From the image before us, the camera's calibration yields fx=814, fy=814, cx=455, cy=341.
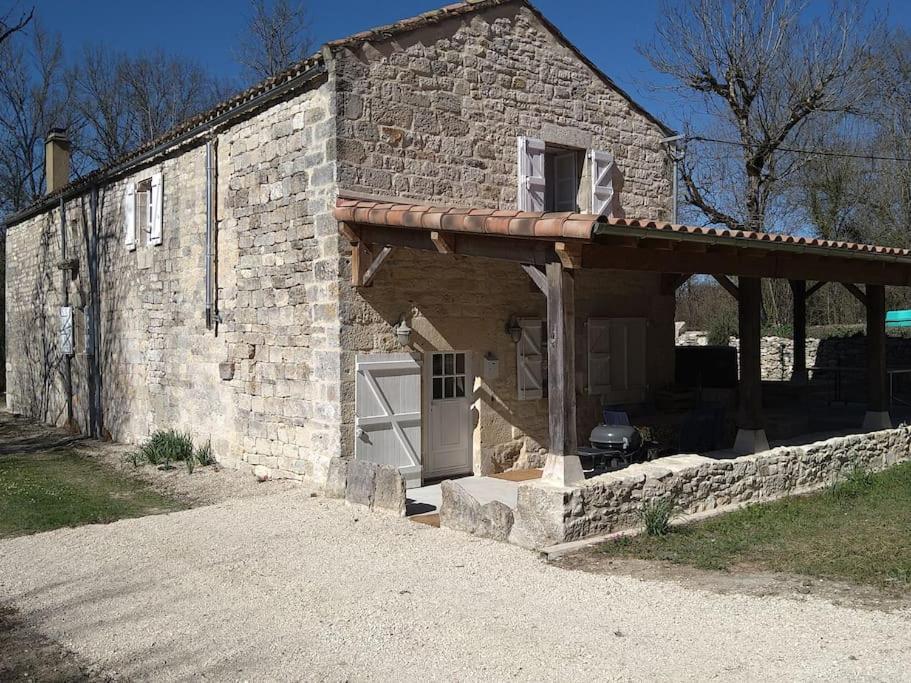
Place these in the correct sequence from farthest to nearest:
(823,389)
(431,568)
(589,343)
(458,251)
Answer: (823,389)
(589,343)
(458,251)
(431,568)

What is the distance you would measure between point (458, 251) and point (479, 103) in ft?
10.3

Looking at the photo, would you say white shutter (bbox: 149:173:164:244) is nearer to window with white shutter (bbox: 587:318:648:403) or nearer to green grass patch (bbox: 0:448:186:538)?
green grass patch (bbox: 0:448:186:538)

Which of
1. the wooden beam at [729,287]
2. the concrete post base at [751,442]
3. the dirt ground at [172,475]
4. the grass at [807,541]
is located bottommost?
the grass at [807,541]

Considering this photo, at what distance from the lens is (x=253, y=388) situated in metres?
9.57

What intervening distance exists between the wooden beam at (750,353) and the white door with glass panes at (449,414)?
9.83ft

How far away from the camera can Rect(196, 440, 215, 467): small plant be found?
33.9ft

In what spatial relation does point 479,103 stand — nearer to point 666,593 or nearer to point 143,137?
point 666,593

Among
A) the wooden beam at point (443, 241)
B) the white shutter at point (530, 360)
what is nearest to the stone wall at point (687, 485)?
the wooden beam at point (443, 241)

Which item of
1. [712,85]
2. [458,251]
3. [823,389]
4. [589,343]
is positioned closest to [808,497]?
[589,343]

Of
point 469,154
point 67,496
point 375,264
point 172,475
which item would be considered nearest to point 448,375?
point 375,264

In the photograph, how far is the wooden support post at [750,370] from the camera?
28.0 feet

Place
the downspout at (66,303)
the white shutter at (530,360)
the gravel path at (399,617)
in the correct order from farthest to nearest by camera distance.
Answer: the downspout at (66,303), the white shutter at (530,360), the gravel path at (399,617)

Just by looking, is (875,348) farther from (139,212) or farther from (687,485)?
(139,212)

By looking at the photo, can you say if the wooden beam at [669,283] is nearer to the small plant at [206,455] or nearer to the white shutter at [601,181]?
the white shutter at [601,181]
